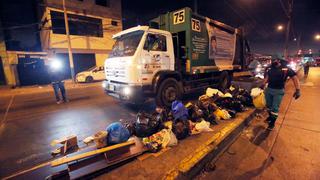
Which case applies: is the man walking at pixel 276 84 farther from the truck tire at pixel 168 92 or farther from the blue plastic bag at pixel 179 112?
the truck tire at pixel 168 92

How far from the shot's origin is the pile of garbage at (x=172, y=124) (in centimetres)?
300

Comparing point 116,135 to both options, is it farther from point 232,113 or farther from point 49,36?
point 49,36

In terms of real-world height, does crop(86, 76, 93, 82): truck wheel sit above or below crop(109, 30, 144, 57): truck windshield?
below

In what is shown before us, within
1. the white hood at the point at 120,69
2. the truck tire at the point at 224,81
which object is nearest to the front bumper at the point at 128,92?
the white hood at the point at 120,69

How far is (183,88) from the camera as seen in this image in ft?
21.7

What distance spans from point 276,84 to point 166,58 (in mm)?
3271

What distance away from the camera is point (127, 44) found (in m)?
5.58

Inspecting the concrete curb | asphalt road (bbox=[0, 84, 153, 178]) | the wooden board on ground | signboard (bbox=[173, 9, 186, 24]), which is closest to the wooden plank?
the wooden board on ground

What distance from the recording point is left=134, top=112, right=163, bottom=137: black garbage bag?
334cm

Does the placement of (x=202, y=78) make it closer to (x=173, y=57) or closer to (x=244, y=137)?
(x=173, y=57)

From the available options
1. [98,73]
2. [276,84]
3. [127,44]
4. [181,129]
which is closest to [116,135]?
[181,129]

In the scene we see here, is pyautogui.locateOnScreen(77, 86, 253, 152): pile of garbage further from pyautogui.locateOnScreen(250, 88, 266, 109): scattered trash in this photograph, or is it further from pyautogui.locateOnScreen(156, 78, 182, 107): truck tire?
pyautogui.locateOnScreen(156, 78, 182, 107): truck tire

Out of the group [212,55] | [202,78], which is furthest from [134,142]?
[212,55]

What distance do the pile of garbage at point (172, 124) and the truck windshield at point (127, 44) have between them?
2371mm
